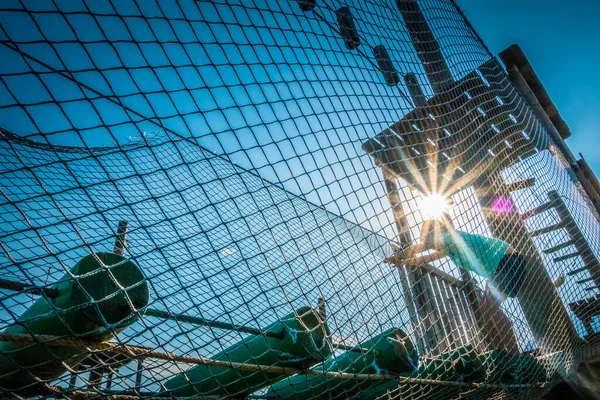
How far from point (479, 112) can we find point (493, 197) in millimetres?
936

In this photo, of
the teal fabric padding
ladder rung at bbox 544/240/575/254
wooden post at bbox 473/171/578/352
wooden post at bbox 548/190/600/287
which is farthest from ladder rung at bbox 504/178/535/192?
ladder rung at bbox 544/240/575/254

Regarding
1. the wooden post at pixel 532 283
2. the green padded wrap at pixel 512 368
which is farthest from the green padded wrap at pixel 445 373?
the wooden post at pixel 532 283

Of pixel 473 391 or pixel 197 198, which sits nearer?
pixel 473 391

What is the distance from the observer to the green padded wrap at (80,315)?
1275mm

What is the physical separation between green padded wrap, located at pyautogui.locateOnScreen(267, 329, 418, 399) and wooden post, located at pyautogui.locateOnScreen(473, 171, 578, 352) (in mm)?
1654

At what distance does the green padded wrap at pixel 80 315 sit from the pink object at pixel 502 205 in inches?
124

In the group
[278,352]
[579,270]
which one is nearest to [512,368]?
[278,352]

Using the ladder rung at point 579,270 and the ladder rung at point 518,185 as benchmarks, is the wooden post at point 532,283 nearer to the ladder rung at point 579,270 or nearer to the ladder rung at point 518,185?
the ladder rung at point 518,185

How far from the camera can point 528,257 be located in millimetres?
3240

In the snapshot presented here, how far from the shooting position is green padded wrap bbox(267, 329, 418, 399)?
190cm

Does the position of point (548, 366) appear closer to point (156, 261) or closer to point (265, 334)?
point (265, 334)

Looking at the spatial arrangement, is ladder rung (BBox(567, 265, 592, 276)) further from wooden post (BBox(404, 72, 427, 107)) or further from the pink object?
wooden post (BBox(404, 72, 427, 107))

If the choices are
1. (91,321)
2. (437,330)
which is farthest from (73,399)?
(437,330)

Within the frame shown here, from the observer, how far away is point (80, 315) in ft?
4.20
